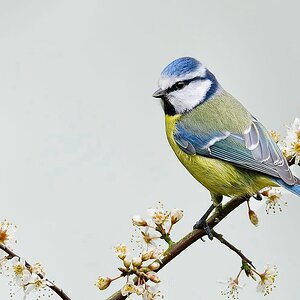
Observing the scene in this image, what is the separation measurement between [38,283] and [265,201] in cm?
43

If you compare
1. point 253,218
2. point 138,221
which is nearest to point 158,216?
point 138,221

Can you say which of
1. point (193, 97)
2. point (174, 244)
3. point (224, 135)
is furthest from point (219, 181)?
point (174, 244)

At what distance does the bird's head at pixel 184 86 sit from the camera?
3.37 ft

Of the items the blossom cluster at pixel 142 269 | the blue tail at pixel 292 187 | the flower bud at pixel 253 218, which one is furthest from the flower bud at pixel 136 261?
the blue tail at pixel 292 187

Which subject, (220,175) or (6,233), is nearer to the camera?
(6,233)

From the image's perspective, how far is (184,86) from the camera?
111 centimetres

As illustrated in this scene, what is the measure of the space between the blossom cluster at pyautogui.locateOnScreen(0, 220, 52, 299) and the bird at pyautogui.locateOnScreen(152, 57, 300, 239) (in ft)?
1.07

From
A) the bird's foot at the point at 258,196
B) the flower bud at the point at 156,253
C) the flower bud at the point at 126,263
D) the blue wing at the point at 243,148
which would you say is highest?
the blue wing at the point at 243,148

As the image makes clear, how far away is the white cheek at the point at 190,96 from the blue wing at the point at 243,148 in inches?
1.8

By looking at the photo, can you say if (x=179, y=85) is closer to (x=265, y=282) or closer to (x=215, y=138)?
(x=215, y=138)

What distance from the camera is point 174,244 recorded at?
0.78m

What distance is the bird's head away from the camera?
1.03 meters

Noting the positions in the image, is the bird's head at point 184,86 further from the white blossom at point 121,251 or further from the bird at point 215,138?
the white blossom at point 121,251

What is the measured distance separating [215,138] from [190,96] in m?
0.11
